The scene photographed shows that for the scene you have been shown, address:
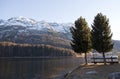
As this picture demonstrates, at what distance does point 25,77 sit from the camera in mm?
73000

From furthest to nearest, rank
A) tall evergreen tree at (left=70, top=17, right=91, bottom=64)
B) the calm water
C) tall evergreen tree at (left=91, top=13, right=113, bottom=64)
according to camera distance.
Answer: the calm water → tall evergreen tree at (left=70, top=17, right=91, bottom=64) → tall evergreen tree at (left=91, top=13, right=113, bottom=64)

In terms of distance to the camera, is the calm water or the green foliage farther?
the calm water

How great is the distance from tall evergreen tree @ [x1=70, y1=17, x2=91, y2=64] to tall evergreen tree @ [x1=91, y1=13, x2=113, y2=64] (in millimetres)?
6091

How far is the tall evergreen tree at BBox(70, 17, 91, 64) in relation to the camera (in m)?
70.6

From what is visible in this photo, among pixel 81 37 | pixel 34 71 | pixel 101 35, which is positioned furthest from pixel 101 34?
pixel 34 71

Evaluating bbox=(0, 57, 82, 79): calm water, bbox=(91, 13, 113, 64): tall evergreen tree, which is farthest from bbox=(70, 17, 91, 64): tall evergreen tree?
bbox=(0, 57, 82, 79): calm water

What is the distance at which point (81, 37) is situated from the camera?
70750mm

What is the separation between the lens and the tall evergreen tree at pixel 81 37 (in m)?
70.6

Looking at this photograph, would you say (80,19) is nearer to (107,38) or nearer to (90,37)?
(90,37)

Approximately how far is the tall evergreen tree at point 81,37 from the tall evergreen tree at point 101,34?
6.09m

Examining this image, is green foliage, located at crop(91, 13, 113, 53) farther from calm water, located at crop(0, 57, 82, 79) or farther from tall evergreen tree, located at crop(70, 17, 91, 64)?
calm water, located at crop(0, 57, 82, 79)

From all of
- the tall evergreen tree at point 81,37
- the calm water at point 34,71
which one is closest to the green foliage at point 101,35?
the tall evergreen tree at point 81,37

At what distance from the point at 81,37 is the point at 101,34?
8378 millimetres

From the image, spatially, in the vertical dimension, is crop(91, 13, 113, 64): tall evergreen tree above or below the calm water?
above
